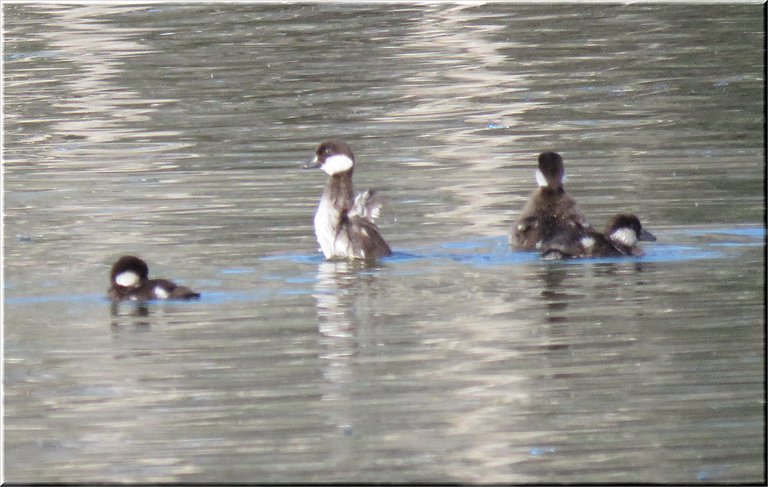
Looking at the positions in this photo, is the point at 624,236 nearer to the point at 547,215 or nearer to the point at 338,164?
the point at 547,215

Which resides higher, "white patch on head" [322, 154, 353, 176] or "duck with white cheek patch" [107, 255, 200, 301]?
"white patch on head" [322, 154, 353, 176]

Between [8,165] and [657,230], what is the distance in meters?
6.04

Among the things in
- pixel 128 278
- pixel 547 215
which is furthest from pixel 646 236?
pixel 128 278

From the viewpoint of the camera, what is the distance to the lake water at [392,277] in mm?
7102

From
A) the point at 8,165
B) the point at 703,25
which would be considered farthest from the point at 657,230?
the point at 703,25

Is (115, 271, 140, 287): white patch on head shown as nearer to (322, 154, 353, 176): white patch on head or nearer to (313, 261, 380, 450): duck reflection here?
(313, 261, 380, 450): duck reflection

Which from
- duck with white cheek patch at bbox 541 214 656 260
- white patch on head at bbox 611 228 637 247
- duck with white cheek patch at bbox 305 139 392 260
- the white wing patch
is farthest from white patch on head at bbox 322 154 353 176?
white patch on head at bbox 611 228 637 247

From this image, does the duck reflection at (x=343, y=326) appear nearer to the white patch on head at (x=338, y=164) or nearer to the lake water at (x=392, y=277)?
the lake water at (x=392, y=277)

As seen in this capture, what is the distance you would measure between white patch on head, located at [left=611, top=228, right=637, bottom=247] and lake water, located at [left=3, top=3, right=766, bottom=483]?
141 mm

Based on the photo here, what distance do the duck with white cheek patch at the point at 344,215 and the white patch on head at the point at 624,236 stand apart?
132 cm

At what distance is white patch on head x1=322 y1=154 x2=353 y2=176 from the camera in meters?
11.6

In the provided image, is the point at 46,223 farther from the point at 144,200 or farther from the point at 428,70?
the point at 428,70

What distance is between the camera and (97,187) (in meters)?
13.9

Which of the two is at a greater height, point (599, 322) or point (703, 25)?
point (703, 25)
